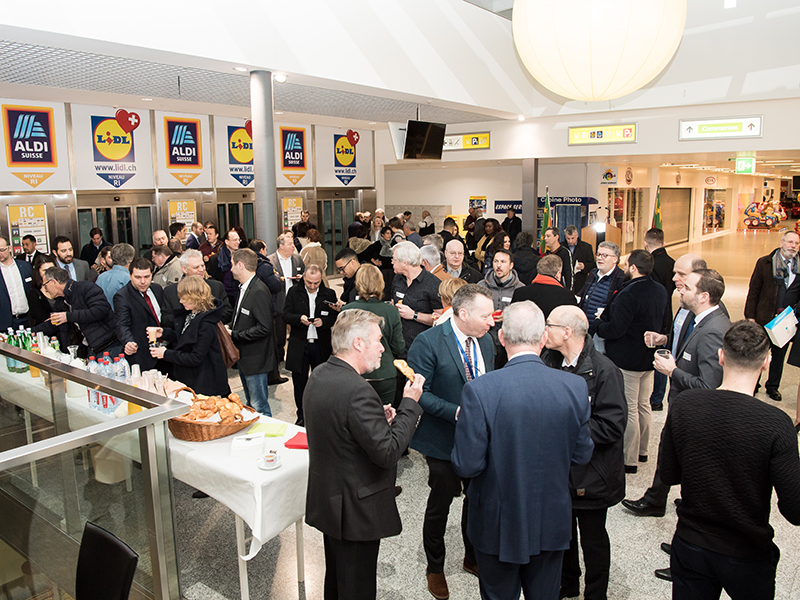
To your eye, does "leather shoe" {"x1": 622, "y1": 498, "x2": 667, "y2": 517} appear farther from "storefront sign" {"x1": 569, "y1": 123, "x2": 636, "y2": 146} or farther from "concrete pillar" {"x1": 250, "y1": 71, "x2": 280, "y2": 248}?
"storefront sign" {"x1": 569, "y1": 123, "x2": 636, "y2": 146}

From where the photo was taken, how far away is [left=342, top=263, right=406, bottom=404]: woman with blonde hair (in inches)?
169

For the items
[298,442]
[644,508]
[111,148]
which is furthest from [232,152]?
[644,508]

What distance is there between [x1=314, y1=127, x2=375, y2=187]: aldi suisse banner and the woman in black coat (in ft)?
34.5

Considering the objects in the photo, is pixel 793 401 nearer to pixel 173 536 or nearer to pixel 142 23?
pixel 173 536

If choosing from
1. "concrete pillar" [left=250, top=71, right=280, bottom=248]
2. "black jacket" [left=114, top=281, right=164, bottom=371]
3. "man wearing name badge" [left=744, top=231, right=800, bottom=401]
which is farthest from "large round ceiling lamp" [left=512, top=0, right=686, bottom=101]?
"black jacket" [left=114, top=281, right=164, bottom=371]

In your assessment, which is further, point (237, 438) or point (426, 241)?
point (426, 241)

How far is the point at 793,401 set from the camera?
6.36 metres

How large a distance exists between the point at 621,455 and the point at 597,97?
3091mm

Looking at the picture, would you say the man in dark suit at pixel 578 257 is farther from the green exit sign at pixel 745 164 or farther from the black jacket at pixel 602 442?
the black jacket at pixel 602 442

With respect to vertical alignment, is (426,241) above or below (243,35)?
below

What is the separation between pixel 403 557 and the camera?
12.1 ft

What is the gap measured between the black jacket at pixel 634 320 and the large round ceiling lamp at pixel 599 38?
5.11ft

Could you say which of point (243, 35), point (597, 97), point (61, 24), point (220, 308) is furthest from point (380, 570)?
point (243, 35)

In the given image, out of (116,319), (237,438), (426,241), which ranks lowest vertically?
(237,438)
